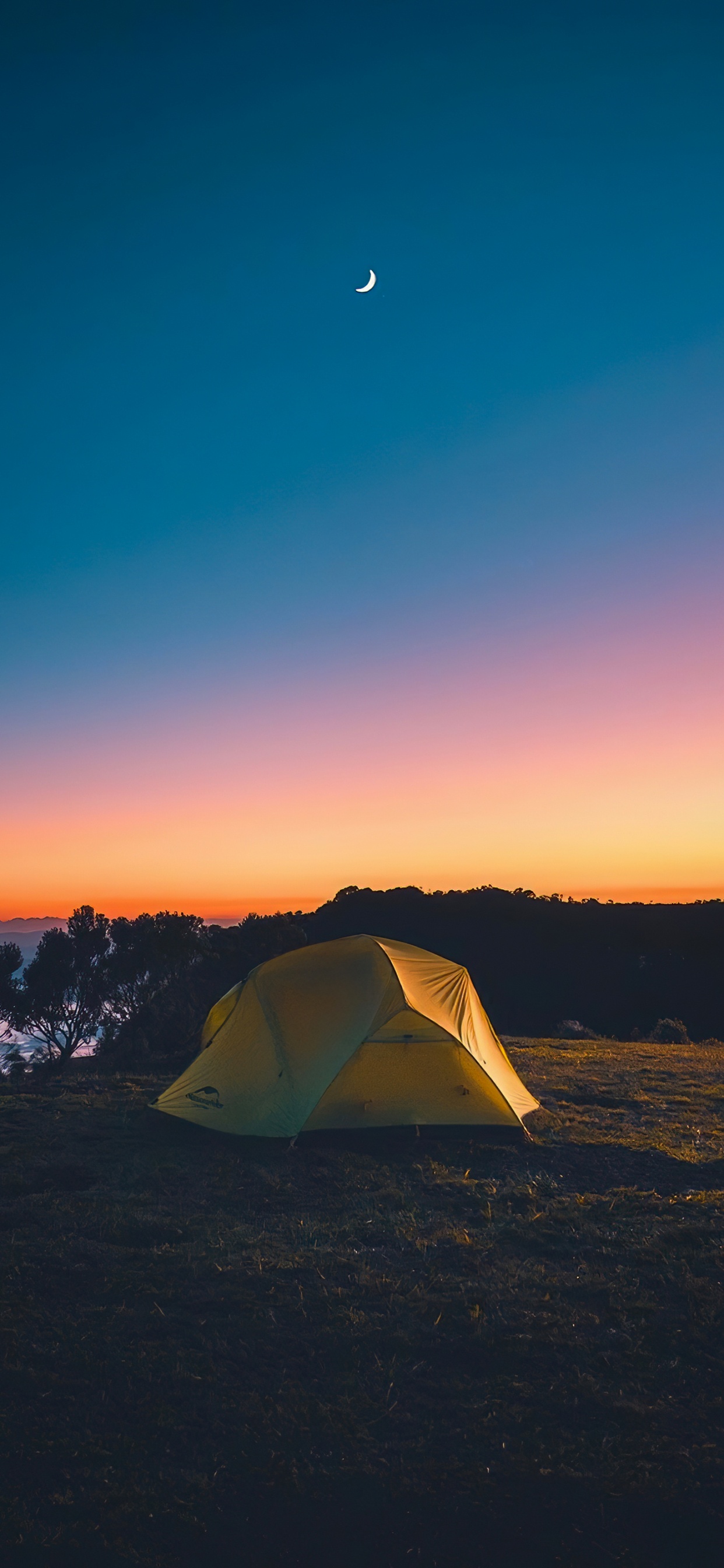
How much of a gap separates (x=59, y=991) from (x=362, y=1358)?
63.0 feet

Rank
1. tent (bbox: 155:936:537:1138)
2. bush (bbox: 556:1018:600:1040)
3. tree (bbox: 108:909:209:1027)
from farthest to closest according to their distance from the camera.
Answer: bush (bbox: 556:1018:600:1040)
tree (bbox: 108:909:209:1027)
tent (bbox: 155:936:537:1138)

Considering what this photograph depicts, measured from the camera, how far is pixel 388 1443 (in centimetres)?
451

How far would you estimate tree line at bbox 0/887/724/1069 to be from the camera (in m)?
22.3

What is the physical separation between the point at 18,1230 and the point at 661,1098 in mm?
10402

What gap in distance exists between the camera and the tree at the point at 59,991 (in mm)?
22172

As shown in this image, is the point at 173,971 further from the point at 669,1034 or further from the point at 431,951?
the point at 669,1034

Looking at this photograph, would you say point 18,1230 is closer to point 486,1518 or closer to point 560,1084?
point 486,1518

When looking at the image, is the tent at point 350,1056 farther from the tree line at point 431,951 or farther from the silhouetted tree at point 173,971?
the silhouetted tree at point 173,971

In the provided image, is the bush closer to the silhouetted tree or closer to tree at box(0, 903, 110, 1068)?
the silhouetted tree

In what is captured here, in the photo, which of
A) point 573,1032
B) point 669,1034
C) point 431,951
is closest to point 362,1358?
point 573,1032

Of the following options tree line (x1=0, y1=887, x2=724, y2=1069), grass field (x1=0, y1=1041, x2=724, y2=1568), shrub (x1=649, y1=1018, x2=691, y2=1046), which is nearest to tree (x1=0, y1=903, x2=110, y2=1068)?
tree line (x1=0, y1=887, x2=724, y2=1069)

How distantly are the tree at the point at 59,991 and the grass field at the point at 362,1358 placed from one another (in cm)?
1338

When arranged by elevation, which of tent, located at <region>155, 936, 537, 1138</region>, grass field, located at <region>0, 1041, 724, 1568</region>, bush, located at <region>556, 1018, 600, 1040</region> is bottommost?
bush, located at <region>556, 1018, 600, 1040</region>

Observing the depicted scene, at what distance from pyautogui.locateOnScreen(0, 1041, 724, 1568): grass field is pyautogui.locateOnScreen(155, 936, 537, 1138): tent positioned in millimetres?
705
